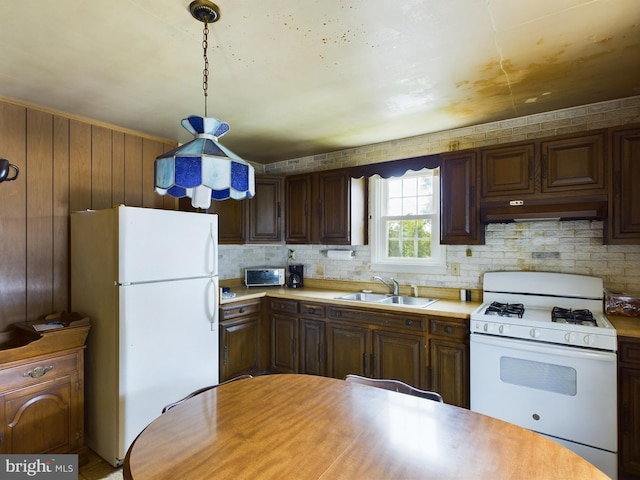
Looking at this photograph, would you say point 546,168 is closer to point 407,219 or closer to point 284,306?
point 407,219

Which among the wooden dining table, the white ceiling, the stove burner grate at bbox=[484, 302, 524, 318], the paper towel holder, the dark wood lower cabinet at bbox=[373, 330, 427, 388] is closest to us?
the wooden dining table

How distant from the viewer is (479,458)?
1.07 meters

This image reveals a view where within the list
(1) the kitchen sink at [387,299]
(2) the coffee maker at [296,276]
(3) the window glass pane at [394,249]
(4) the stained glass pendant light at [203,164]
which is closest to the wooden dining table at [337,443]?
(4) the stained glass pendant light at [203,164]

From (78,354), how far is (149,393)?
0.54m

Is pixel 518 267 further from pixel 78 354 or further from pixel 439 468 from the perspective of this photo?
pixel 78 354

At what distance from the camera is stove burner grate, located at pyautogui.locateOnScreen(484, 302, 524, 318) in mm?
2447

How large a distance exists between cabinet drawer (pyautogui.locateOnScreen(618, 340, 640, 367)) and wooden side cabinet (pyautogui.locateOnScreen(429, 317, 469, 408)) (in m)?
0.85

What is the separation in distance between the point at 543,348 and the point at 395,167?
1883mm

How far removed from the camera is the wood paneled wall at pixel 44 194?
7.86ft

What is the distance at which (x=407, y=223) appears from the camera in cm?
348

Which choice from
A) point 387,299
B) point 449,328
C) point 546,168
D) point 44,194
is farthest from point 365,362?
point 44,194

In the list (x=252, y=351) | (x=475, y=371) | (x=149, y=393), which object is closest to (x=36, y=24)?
(x=149, y=393)

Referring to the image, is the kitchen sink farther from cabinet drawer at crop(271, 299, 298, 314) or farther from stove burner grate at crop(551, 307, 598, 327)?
stove burner grate at crop(551, 307, 598, 327)

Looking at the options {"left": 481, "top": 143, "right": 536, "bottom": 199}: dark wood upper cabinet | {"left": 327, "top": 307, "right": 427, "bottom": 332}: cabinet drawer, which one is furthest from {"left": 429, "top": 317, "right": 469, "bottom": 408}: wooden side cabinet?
{"left": 481, "top": 143, "right": 536, "bottom": 199}: dark wood upper cabinet
